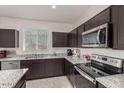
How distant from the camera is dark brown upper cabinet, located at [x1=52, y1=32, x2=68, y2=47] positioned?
414 cm

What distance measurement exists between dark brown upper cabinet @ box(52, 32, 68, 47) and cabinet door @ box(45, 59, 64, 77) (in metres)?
0.75

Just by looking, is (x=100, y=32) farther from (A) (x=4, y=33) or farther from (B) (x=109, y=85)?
(A) (x=4, y=33)

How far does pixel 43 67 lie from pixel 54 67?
0.46 metres

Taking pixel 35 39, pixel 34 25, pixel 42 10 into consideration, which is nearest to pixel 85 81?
pixel 42 10

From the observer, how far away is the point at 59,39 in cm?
420

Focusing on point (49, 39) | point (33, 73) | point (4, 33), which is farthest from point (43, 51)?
point (4, 33)

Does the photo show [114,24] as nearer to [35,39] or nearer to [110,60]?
[110,60]

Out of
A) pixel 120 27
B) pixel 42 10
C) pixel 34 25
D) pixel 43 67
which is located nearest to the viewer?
pixel 120 27

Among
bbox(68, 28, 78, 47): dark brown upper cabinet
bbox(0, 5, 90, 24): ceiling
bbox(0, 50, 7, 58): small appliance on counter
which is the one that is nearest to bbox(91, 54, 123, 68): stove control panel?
bbox(68, 28, 78, 47): dark brown upper cabinet

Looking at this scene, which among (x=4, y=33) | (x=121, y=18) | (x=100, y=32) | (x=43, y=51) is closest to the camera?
(x=121, y=18)

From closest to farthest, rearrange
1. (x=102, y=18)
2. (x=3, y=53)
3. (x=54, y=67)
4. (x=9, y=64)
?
(x=102, y=18)
(x=9, y=64)
(x=3, y=53)
(x=54, y=67)

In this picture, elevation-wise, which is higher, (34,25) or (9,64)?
(34,25)
